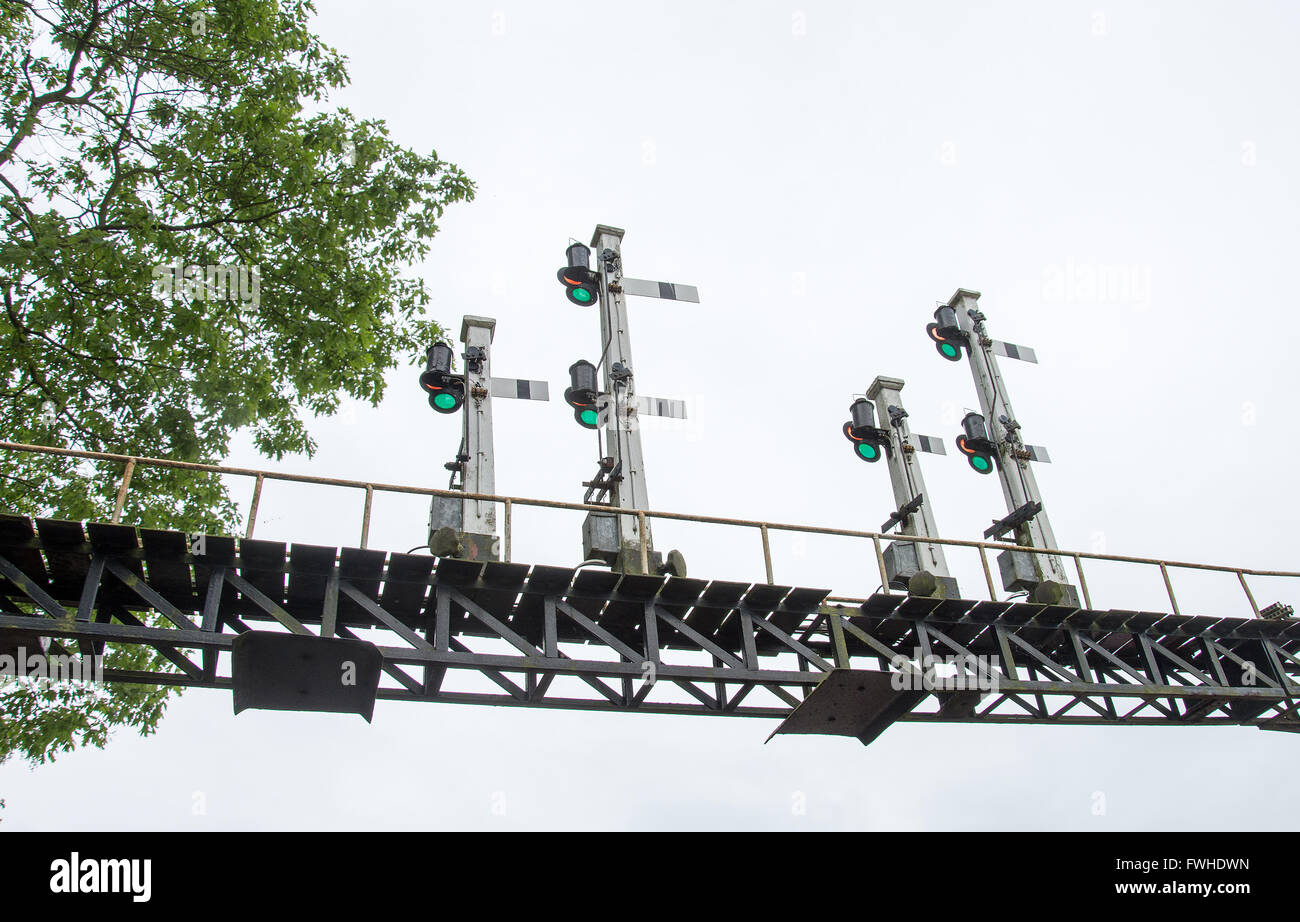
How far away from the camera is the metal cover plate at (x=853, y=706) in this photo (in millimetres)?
9688

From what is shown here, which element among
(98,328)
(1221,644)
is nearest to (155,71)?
(98,328)

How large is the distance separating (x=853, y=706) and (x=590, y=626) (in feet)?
9.23

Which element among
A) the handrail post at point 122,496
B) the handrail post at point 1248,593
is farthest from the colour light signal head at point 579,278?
the handrail post at point 1248,593

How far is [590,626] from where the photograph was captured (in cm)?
988

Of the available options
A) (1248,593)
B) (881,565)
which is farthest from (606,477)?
(1248,593)

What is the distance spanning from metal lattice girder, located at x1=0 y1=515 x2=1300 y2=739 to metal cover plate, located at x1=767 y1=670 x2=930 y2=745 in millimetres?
32

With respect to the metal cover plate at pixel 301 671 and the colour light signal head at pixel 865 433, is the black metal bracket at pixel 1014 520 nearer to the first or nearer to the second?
the colour light signal head at pixel 865 433

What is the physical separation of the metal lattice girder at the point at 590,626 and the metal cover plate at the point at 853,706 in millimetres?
32

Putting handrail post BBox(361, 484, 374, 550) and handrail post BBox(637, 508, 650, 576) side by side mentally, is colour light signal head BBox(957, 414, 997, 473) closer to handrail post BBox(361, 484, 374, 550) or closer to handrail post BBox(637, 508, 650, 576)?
handrail post BBox(637, 508, 650, 576)

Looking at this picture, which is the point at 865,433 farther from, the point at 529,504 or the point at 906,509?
the point at 529,504

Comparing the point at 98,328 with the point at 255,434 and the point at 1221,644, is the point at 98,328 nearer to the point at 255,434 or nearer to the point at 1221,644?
the point at 255,434

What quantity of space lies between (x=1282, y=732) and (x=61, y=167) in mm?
16888

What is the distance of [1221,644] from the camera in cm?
1322

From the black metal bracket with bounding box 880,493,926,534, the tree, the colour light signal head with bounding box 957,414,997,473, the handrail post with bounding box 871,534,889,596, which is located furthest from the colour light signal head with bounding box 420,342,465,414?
the colour light signal head with bounding box 957,414,997,473
